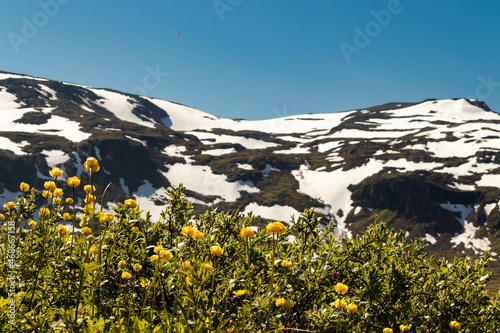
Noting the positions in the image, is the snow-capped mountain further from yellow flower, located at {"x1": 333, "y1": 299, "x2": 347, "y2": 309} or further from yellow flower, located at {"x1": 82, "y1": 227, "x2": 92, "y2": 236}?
yellow flower, located at {"x1": 82, "y1": 227, "x2": 92, "y2": 236}

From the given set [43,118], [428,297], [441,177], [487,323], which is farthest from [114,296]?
[43,118]

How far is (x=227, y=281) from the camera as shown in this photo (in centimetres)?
296

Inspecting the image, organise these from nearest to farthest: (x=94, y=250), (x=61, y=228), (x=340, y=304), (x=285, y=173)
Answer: (x=340, y=304), (x=94, y=250), (x=61, y=228), (x=285, y=173)

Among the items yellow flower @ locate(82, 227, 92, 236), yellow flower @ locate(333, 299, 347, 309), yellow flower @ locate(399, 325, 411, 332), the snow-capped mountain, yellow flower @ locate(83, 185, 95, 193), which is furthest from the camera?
the snow-capped mountain

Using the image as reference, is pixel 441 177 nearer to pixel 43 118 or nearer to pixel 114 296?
pixel 114 296

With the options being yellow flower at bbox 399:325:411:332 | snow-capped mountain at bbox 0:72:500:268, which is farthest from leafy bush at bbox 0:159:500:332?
snow-capped mountain at bbox 0:72:500:268

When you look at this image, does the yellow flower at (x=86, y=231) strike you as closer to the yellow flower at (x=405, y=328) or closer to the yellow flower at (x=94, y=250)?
the yellow flower at (x=94, y=250)

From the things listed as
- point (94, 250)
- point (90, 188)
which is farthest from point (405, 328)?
point (90, 188)

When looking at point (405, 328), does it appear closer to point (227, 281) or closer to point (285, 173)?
point (227, 281)

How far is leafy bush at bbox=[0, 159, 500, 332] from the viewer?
7.94ft

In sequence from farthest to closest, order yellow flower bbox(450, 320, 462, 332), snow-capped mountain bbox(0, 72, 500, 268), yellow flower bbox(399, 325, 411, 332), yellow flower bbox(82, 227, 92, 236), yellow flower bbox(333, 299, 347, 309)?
snow-capped mountain bbox(0, 72, 500, 268), yellow flower bbox(450, 320, 462, 332), yellow flower bbox(399, 325, 411, 332), yellow flower bbox(333, 299, 347, 309), yellow flower bbox(82, 227, 92, 236)

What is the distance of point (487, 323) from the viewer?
3.78m

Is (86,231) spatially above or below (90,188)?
below

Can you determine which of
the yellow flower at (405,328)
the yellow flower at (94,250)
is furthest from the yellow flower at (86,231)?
the yellow flower at (405,328)
